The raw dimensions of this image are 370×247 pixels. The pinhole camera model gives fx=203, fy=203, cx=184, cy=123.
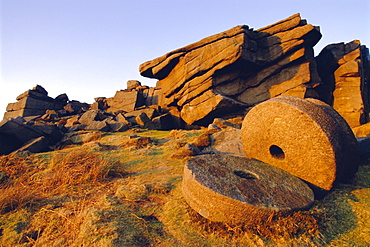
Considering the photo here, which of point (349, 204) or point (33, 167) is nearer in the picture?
point (349, 204)

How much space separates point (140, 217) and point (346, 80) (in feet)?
58.0

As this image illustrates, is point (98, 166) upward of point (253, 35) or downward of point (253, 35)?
downward

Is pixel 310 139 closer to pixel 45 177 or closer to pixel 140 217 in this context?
pixel 140 217

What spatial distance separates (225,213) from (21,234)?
2436 millimetres

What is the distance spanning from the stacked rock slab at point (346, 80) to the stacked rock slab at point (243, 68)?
2.21 metres

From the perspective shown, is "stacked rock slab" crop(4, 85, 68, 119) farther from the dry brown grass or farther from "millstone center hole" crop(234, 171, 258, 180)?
"millstone center hole" crop(234, 171, 258, 180)

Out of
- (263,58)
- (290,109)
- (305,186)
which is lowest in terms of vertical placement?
(305,186)

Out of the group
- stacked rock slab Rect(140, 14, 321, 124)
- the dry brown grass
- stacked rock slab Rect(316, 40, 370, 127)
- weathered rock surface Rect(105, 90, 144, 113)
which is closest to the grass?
the dry brown grass

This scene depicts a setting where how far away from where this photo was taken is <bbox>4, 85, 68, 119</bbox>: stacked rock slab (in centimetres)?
1820

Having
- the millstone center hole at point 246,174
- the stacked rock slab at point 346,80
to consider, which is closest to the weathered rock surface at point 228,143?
the millstone center hole at point 246,174

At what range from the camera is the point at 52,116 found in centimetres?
1694

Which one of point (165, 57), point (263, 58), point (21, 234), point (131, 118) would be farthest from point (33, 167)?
point (263, 58)

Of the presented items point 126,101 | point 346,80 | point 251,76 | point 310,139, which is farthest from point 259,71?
point 310,139

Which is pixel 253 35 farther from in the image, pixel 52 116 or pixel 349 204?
pixel 52 116
